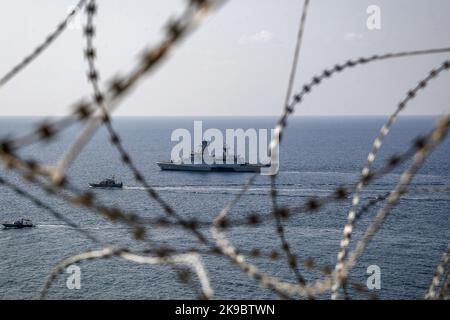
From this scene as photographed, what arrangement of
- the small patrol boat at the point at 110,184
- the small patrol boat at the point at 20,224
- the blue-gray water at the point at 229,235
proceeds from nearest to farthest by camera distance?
the blue-gray water at the point at 229,235, the small patrol boat at the point at 20,224, the small patrol boat at the point at 110,184

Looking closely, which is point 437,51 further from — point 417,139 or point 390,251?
point 390,251

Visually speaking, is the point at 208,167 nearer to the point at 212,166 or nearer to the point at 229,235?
the point at 212,166

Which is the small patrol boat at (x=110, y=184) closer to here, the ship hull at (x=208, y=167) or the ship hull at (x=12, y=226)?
the ship hull at (x=208, y=167)

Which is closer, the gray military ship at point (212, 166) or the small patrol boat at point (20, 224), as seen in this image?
the small patrol boat at point (20, 224)

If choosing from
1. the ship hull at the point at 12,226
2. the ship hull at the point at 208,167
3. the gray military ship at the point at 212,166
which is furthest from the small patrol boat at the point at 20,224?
the ship hull at the point at 208,167

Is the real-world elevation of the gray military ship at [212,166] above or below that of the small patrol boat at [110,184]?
above

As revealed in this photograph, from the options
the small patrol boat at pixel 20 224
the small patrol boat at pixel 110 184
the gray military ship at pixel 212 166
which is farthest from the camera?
Answer: the gray military ship at pixel 212 166

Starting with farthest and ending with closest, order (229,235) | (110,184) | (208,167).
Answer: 1. (208,167)
2. (110,184)
3. (229,235)

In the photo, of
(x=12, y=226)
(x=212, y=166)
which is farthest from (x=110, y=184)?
(x=12, y=226)

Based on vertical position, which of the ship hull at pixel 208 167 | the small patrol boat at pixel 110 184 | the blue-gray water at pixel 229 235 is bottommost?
the blue-gray water at pixel 229 235

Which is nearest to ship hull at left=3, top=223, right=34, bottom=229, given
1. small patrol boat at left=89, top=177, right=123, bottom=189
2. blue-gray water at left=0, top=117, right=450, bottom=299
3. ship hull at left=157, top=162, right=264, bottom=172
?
blue-gray water at left=0, top=117, right=450, bottom=299

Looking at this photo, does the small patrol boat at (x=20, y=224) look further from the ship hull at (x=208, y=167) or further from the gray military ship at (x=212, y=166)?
the ship hull at (x=208, y=167)
